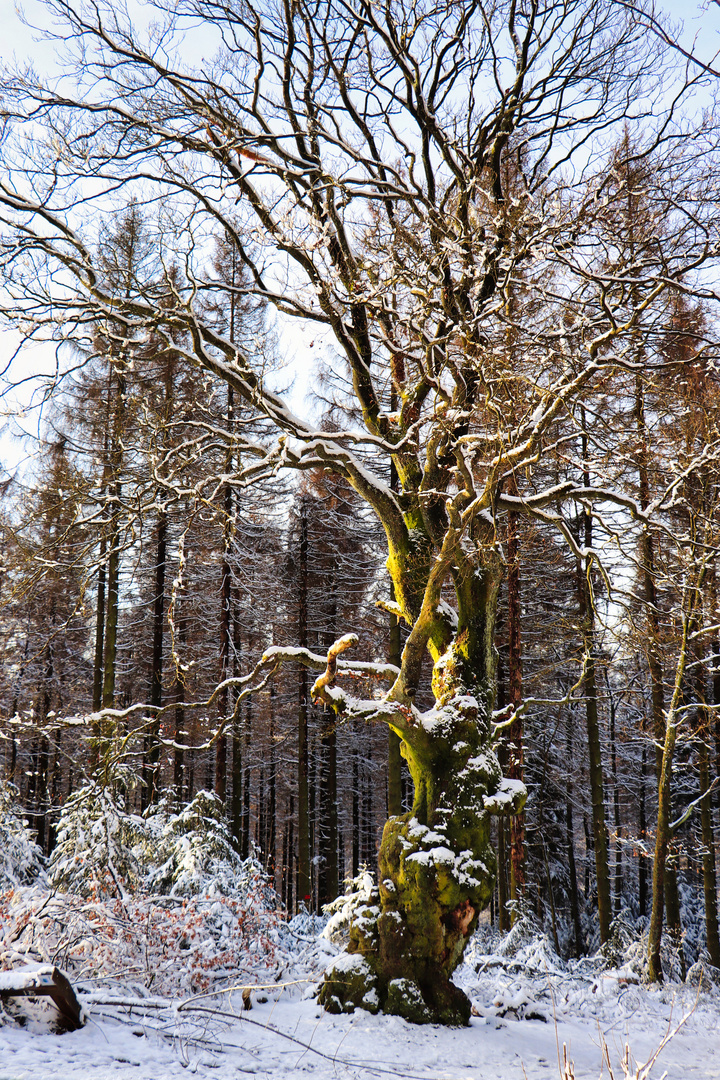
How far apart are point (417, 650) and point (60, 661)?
52.7ft

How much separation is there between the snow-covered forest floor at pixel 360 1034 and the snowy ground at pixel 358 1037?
0.05 ft

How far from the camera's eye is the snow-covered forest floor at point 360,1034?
4.16m

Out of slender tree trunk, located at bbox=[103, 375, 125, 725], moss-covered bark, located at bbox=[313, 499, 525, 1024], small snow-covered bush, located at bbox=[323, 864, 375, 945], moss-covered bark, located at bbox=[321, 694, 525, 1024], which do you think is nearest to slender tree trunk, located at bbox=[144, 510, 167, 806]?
slender tree trunk, located at bbox=[103, 375, 125, 725]

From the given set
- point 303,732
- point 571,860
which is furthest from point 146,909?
point 571,860

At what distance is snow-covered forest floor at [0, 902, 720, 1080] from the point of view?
13.6ft

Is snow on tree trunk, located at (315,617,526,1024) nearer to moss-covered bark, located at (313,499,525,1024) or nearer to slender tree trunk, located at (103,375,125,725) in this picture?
moss-covered bark, located at (313,499,525,1024)

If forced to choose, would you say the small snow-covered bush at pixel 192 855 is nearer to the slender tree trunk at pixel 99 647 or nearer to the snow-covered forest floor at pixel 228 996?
the snow-covered forest floor at pixel 228 996

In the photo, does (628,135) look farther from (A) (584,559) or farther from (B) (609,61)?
(A) (584,559)

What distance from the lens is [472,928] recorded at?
6.96 metres

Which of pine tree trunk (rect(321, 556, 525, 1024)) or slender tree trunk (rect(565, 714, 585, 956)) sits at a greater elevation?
pine tree trunk (rect(321, 556, 525, 1024))

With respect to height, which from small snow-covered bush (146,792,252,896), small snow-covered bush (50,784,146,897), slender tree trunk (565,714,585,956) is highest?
small snow-covered bush (50,784,146,897)

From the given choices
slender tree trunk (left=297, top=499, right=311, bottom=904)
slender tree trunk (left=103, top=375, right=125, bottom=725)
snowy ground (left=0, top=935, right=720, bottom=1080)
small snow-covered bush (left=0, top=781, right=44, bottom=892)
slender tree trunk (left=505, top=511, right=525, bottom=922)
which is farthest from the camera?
slender tree trunk (left=297, top=499, right=311, bottom=904)

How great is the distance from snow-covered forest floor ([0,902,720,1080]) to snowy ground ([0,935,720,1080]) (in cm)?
1

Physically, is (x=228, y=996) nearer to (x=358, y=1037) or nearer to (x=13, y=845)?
(x=358, y=1037)
